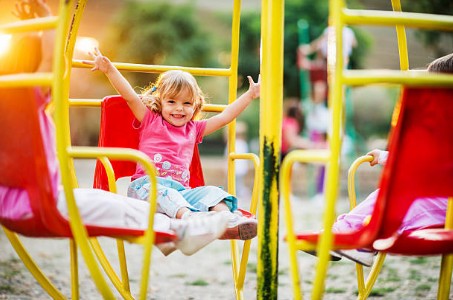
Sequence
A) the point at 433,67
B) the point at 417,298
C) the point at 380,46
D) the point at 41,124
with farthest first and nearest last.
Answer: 1. the point at 380,46
2. the point at 417,298
3. the point at 433,67
4. the point at 41,124

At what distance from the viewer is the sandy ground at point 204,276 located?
3.50 meters

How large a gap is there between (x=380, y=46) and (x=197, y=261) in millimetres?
15037

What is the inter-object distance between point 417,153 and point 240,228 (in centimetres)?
72

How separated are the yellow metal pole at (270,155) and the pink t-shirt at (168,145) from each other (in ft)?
2.72

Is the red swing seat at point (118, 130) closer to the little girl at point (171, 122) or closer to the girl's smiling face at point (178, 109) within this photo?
the little girl at point (171, 122)

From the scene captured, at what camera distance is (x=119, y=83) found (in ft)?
8.36

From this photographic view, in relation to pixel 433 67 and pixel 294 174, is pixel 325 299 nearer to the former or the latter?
pixel 433 67

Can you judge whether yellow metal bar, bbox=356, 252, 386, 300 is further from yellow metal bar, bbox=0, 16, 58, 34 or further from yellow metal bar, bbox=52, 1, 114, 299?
yellow metal bar, bbox=0, 16, 58, 34

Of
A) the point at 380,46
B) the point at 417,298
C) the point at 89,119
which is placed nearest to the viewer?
the point at 417,298

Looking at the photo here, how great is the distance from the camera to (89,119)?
Answer: 1516cm

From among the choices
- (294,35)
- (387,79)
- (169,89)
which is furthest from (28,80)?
(294,35)

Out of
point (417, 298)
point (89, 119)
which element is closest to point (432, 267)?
point (417, 298)

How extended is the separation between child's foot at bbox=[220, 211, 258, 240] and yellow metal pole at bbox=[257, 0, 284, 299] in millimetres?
195

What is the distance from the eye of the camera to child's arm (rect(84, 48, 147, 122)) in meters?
2.40
